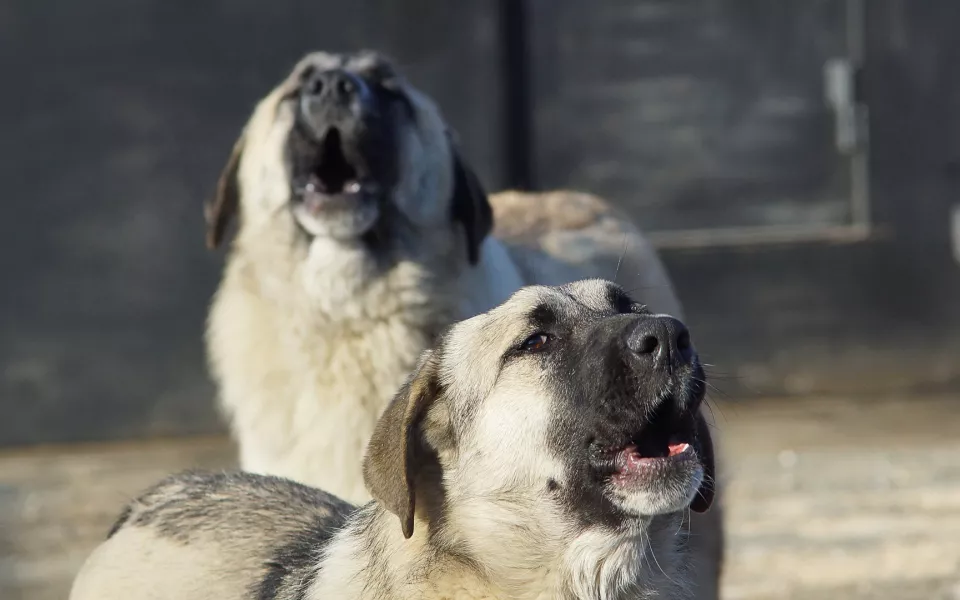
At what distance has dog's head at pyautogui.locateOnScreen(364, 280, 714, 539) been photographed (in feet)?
Result: 11.9

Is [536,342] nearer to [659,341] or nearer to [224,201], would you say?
[659,341]

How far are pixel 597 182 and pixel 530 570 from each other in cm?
790

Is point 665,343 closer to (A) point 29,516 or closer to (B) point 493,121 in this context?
(A) point 29,516

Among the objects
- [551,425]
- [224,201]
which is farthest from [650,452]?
[224,201]

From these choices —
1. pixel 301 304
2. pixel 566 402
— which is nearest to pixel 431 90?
pixel 301 304

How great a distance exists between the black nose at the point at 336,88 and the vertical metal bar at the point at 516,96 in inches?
207

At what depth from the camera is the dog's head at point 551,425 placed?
3.63 m

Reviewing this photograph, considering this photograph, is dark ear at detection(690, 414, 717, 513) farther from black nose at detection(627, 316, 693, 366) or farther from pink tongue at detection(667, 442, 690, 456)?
black nose at detection(627, 316, 693, 366)

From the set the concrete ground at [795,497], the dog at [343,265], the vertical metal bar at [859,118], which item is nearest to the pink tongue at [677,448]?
the dog at [343,265]

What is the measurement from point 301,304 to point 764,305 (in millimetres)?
6498

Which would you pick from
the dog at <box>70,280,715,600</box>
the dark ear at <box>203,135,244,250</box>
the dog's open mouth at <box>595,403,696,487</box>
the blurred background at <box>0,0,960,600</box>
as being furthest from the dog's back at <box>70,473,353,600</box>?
the blurred background at <box>0,0,960,600</box>

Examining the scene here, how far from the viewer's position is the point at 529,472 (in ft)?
12.5

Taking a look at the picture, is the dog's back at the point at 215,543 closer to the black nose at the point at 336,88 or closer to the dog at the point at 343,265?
the dog at the point at 343,265

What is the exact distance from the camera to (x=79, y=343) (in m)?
10.9
